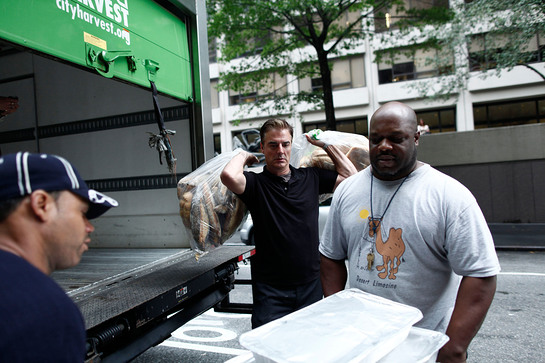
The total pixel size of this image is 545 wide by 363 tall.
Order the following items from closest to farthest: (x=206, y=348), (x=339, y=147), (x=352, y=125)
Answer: (x=339, y=147)
(x=206, y=348)
(x=352, y=125)

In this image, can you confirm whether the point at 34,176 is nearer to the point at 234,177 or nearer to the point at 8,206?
the point at 8,206

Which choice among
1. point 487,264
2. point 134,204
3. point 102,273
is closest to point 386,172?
point 487,264

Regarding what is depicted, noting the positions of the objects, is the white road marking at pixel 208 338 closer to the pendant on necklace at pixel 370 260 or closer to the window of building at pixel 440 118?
the pendant on necklace at pixel 370 260

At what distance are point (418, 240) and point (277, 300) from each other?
4.49ft

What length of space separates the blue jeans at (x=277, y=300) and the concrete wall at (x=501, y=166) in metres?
10.1

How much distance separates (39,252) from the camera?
1.06 m

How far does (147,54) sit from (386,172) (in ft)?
8.40

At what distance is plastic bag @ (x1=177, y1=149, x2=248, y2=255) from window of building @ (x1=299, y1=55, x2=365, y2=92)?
20542 mm

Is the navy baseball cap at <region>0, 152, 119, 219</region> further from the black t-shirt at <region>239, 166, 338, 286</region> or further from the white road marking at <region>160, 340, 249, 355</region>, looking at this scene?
the white road marking at <region>160, 340, 249, 355</region>

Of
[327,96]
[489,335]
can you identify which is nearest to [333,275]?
[489,335]

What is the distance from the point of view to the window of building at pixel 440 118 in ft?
72.2

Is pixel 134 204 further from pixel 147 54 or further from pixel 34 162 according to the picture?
pixel 34 162

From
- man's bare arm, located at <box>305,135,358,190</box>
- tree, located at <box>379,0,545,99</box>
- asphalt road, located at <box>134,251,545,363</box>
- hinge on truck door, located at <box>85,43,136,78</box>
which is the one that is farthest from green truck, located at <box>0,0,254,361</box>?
tree, located at <box>379,0,545,99</box>

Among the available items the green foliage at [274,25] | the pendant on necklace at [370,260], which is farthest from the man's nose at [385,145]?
the green foliage at [274,25]
